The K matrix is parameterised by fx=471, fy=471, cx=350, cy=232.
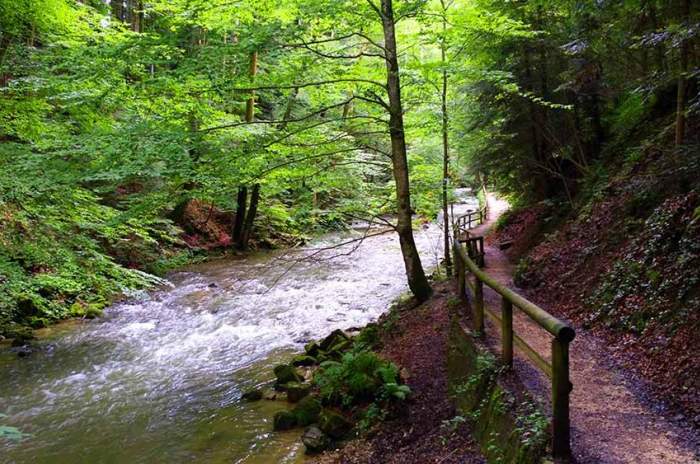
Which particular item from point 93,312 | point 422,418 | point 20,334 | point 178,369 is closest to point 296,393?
point 422,418

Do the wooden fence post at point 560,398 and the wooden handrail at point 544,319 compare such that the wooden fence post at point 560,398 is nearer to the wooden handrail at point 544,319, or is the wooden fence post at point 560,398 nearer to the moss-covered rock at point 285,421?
the wooden handrail at point 544,319

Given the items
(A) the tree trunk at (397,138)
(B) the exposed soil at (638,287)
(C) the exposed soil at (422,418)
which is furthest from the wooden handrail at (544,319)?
(A) the tree trunk at (397,138)

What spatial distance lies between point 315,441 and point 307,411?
0.97 meters

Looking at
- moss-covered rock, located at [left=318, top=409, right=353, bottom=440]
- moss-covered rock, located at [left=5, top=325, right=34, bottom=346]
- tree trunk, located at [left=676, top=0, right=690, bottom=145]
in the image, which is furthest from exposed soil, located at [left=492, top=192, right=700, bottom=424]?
moss-covered rock, located at [left=5, top=325, right=34, bottom=346]

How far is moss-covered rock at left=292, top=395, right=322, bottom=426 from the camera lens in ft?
25.7

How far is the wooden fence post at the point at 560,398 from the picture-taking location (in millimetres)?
3570

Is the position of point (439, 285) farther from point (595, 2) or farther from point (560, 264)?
point (595, 2)

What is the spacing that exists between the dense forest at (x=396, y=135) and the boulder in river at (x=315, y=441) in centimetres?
431

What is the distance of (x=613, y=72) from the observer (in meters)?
11.1

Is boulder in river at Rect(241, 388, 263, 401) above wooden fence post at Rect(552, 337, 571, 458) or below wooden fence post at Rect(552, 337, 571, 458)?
below

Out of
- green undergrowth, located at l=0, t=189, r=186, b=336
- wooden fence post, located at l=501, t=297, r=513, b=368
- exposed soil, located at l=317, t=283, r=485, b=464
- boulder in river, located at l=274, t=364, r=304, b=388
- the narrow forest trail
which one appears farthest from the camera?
boulder in river, located at l=274, t=364, r=304, b=388

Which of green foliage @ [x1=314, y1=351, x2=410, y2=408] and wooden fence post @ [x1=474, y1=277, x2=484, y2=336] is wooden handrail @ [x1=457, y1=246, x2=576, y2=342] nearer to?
wooden fence post @ [x1=474, y1=277, x2=484, y2=336]

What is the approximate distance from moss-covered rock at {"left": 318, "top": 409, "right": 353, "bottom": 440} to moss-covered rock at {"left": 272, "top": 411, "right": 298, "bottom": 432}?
654 millimetres

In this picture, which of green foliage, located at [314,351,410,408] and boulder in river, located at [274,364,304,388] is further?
boulder in river, located at [274,364,304,388]
